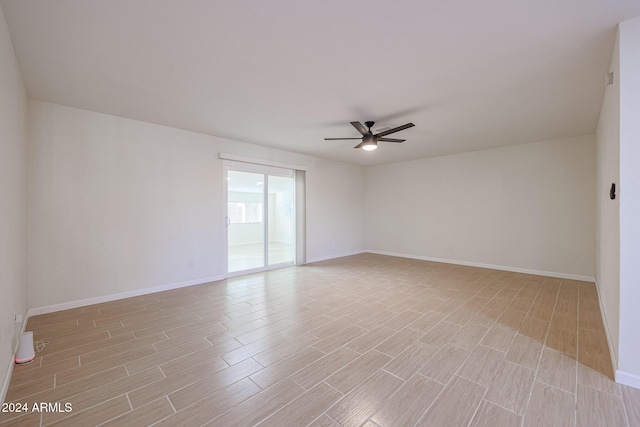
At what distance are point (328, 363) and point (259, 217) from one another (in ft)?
12.6

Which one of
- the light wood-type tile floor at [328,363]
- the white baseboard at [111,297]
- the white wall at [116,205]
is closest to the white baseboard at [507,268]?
the light wood-type tile floor at [328,363]

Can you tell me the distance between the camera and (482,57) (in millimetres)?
2326

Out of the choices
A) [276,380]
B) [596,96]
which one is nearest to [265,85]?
[276,380]

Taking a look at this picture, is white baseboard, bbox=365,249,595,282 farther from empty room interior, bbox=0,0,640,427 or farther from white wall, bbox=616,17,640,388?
white wall, bbox=616,17,640,388

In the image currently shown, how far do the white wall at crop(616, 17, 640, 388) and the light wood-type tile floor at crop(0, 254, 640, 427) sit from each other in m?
0.26

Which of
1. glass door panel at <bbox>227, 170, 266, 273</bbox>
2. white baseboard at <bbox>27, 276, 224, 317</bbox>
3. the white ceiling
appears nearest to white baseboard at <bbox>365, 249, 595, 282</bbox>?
the white ceiling

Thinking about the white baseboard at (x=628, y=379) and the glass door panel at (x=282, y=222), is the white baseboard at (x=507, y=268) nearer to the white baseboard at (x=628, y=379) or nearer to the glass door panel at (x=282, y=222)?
the glass door panel at (x=282, y=222)

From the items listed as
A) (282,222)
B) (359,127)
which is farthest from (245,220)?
(359,127)

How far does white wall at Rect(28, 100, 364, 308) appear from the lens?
328 centimetres

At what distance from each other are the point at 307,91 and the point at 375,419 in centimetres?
297

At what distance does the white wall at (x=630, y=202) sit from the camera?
1852 millimetres

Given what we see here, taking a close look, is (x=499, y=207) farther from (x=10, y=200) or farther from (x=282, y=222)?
(x=10, y=200)

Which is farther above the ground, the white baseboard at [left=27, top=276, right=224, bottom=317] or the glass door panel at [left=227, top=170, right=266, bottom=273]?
the glass door panel at [left=227, top=170, right=266, bottom=273]

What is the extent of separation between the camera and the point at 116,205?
3.77m
